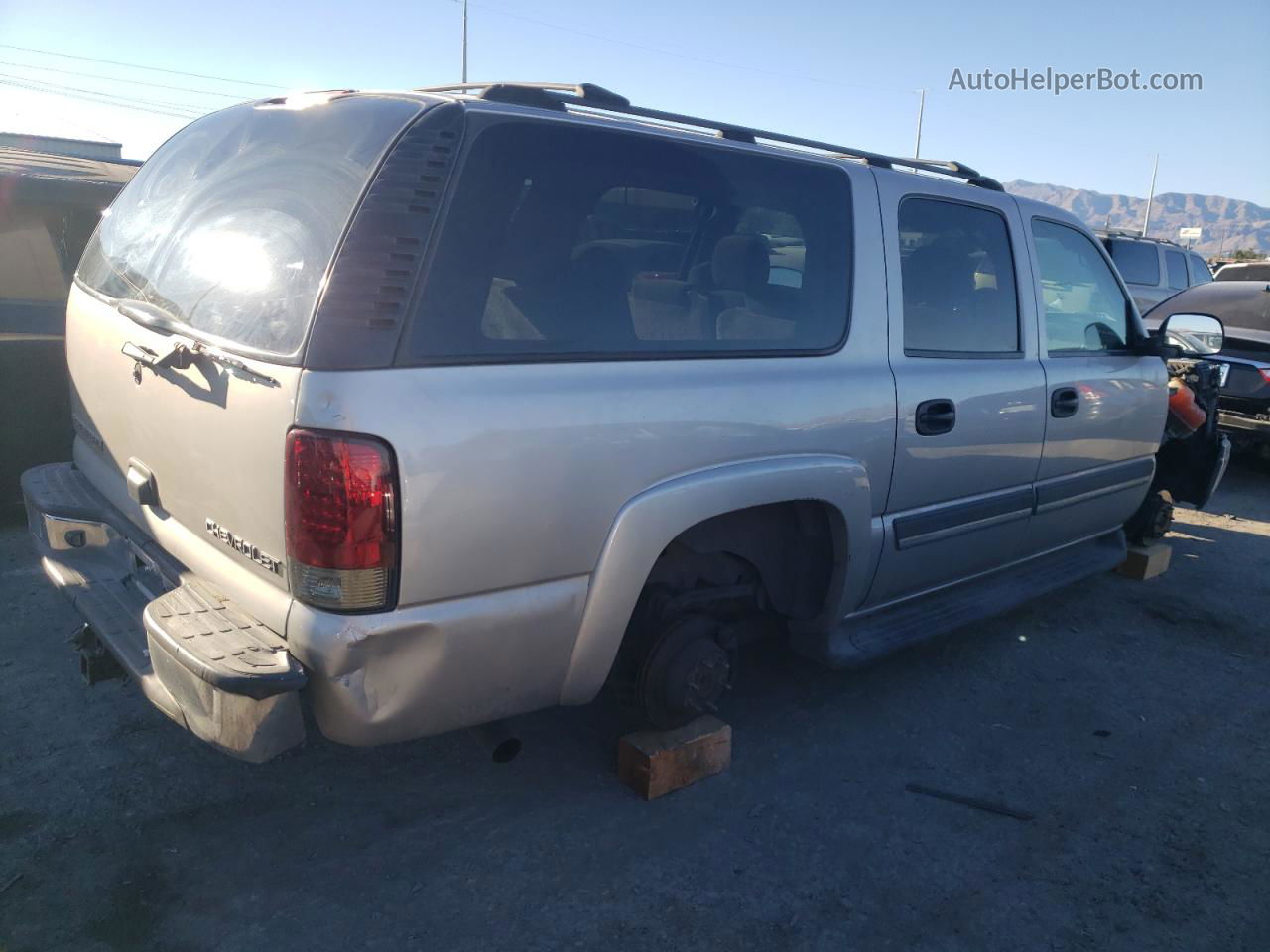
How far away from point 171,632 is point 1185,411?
5311mm

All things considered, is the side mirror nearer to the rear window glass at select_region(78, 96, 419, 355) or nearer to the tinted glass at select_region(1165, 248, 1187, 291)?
the rear window glass at select_region(78, 96, 419, 355)

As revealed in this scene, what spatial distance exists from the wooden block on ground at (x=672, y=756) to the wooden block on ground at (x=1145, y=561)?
3.34 m

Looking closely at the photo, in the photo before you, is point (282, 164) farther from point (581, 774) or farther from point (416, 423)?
point (581, 774)

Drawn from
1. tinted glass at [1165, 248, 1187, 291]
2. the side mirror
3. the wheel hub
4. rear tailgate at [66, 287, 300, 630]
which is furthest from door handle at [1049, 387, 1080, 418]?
tinted glass at [1165, 248, 1187, 291]

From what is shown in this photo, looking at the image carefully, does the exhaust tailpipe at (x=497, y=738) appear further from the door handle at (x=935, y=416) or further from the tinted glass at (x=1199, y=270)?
the tinted glass at (x=1199, y=270)

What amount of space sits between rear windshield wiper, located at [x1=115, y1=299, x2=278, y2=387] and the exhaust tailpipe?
111cm

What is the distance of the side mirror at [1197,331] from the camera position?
509 cm

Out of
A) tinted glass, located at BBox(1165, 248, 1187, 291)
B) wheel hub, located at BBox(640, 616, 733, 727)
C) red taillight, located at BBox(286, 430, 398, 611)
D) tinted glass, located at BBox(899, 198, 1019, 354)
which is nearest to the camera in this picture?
red taillight, located at BBox(286, 430, 398, 611)

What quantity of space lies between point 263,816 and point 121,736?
71 cm

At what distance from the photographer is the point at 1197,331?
5148 millimetres

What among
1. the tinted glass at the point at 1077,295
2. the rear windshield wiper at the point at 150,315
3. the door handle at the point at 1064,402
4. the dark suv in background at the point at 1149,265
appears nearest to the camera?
the rear windshield wiper at the point at 150,315

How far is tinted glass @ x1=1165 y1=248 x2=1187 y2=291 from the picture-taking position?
542 inches

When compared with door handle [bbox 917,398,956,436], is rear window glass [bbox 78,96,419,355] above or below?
above

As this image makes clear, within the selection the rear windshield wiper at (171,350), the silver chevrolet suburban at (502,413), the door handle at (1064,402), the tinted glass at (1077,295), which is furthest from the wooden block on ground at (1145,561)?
the rear windshield wiper at (171,350)
